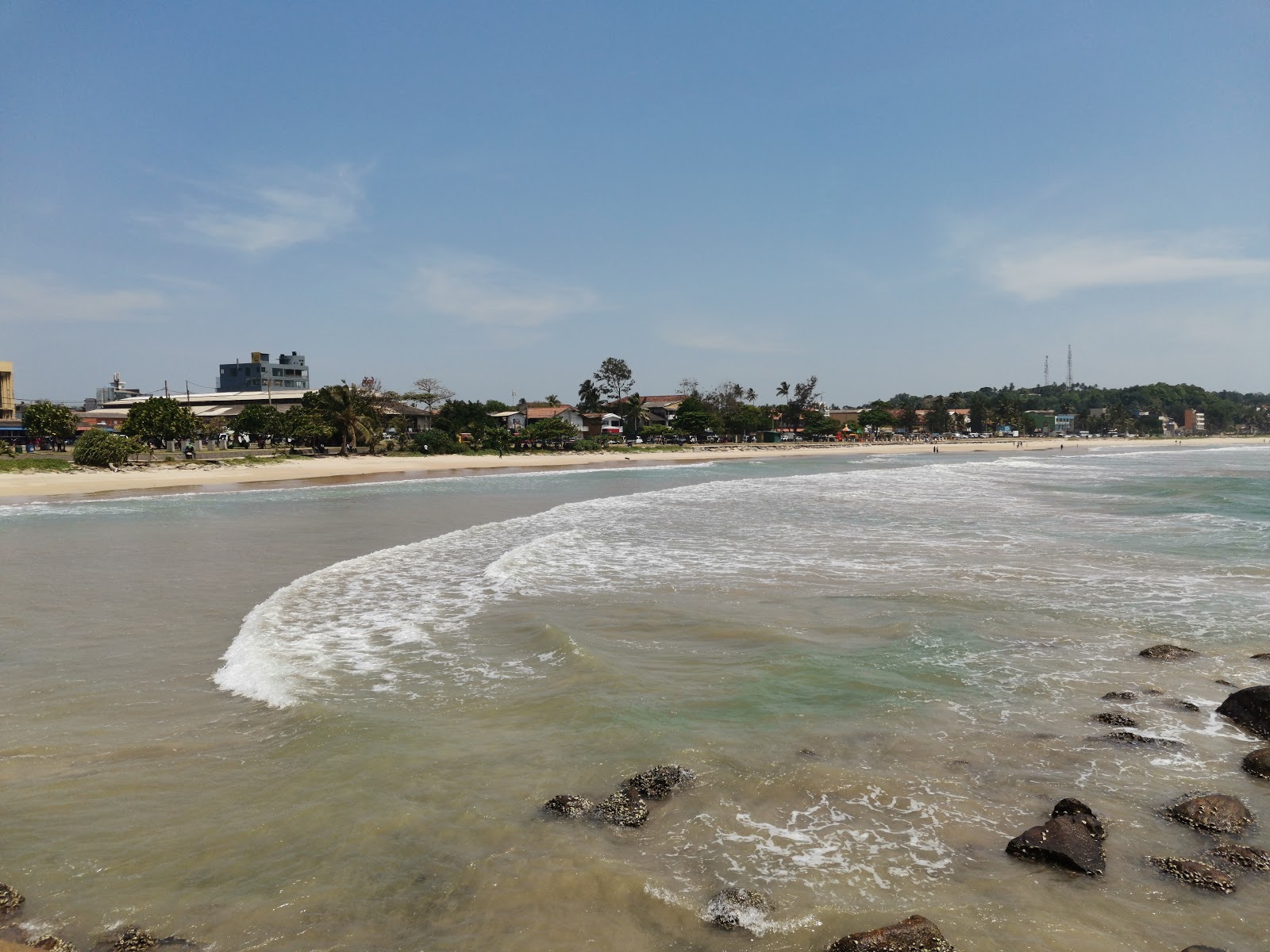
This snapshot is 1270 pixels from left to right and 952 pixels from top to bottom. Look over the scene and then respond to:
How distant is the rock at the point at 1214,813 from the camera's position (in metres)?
5.36

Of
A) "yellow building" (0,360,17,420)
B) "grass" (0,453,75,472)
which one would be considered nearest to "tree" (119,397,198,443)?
"grass" (0,453,75,472)

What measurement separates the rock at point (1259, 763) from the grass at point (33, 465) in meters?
53.3

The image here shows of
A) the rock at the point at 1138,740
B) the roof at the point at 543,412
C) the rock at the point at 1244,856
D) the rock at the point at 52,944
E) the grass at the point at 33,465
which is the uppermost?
the roof at the point at 543,412

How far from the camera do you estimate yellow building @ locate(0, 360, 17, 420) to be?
79.9 meters

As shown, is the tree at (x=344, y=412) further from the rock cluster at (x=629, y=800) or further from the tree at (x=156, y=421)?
the rock cluster at (x=629, y=800)

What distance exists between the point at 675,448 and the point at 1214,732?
313 feet

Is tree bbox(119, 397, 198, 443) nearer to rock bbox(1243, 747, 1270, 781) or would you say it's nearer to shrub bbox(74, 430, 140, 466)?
shrub bbox(74, 430, 140, 466)

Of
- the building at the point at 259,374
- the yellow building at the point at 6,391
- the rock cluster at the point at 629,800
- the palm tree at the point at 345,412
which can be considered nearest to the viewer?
the rock cluster at the point at 629,800

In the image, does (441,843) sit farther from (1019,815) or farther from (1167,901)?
(1167,901)

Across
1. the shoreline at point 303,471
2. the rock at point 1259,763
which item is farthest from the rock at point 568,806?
the shoreline at point 303,471

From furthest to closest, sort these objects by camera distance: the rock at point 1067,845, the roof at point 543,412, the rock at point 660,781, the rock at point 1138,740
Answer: the roof at point 543,412
the rock at point 1138,740
the rock at point 660,781
the rock at point 1067,845

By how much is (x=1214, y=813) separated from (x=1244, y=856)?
0.48 metres

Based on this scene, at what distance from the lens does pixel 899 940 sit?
159 inches

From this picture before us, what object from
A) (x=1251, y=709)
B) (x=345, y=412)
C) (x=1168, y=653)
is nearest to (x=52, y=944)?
(x=1251, y=709)
